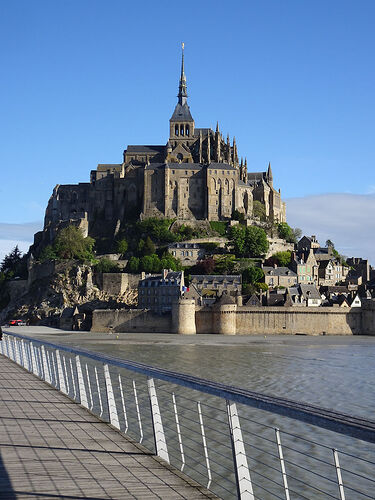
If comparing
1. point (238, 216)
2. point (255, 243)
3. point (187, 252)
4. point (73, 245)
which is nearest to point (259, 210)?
point (238, 216)

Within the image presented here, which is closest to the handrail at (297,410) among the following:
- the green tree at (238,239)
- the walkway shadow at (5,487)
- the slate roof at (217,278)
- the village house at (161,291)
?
the walkway shadow at (5,487)

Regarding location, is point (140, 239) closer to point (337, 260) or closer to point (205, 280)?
point (205, 280)

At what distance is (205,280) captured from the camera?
6469 centimetres

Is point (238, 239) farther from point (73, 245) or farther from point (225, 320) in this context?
point (73, 245)

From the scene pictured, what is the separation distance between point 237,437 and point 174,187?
74373mm

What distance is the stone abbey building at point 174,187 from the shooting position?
79.4m

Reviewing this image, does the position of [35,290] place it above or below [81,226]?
below

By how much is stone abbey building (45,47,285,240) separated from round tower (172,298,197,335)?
22793 millimetres

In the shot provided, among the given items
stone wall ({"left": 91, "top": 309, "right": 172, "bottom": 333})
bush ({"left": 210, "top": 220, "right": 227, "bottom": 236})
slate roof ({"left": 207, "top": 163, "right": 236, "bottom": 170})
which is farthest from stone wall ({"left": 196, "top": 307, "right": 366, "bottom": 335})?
slate roof ({"left": 207, "top": 163, "right": 236, "bottom": 170})

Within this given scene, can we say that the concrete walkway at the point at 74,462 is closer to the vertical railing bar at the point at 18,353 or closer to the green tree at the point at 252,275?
the vertical railing bar at the point at 18,353

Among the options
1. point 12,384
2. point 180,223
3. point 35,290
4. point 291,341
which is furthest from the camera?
point 180,223

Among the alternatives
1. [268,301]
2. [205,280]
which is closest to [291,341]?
[268,301]

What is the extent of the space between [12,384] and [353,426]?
953 cm

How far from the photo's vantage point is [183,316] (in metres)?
57.3
